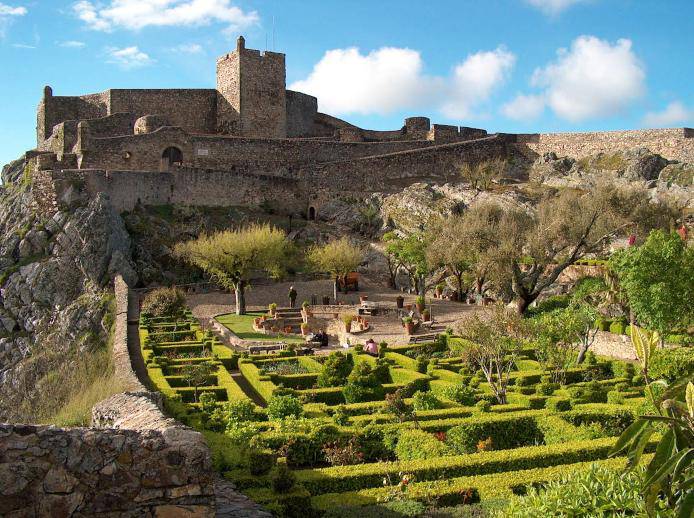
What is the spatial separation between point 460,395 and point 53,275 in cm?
2392

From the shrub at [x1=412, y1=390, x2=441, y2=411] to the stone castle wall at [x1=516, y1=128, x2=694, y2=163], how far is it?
3881 cm

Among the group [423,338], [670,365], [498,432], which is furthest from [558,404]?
[423,338]

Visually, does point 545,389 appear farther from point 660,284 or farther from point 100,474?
point 100,474

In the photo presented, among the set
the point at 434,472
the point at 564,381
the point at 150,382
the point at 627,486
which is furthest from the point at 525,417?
the point at 150,382

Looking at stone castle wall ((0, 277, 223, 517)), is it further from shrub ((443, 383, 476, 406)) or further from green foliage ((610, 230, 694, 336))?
green foliage ((610, 230, 694, 336))

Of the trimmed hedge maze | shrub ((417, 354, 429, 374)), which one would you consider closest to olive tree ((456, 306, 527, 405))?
the trimmed hedge maze

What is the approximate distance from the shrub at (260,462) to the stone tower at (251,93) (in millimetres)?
39335

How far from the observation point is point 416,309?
32250mm

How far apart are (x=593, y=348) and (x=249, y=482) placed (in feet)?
58.5

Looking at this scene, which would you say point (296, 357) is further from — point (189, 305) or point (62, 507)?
point (62, 507)

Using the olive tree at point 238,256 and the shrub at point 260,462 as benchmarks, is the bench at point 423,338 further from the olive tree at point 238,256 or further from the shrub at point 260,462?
the shrub at point 260,462

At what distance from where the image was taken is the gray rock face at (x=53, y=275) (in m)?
31.7

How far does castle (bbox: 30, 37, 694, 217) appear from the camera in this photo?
42156 millimetres

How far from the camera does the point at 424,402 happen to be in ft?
53.6
